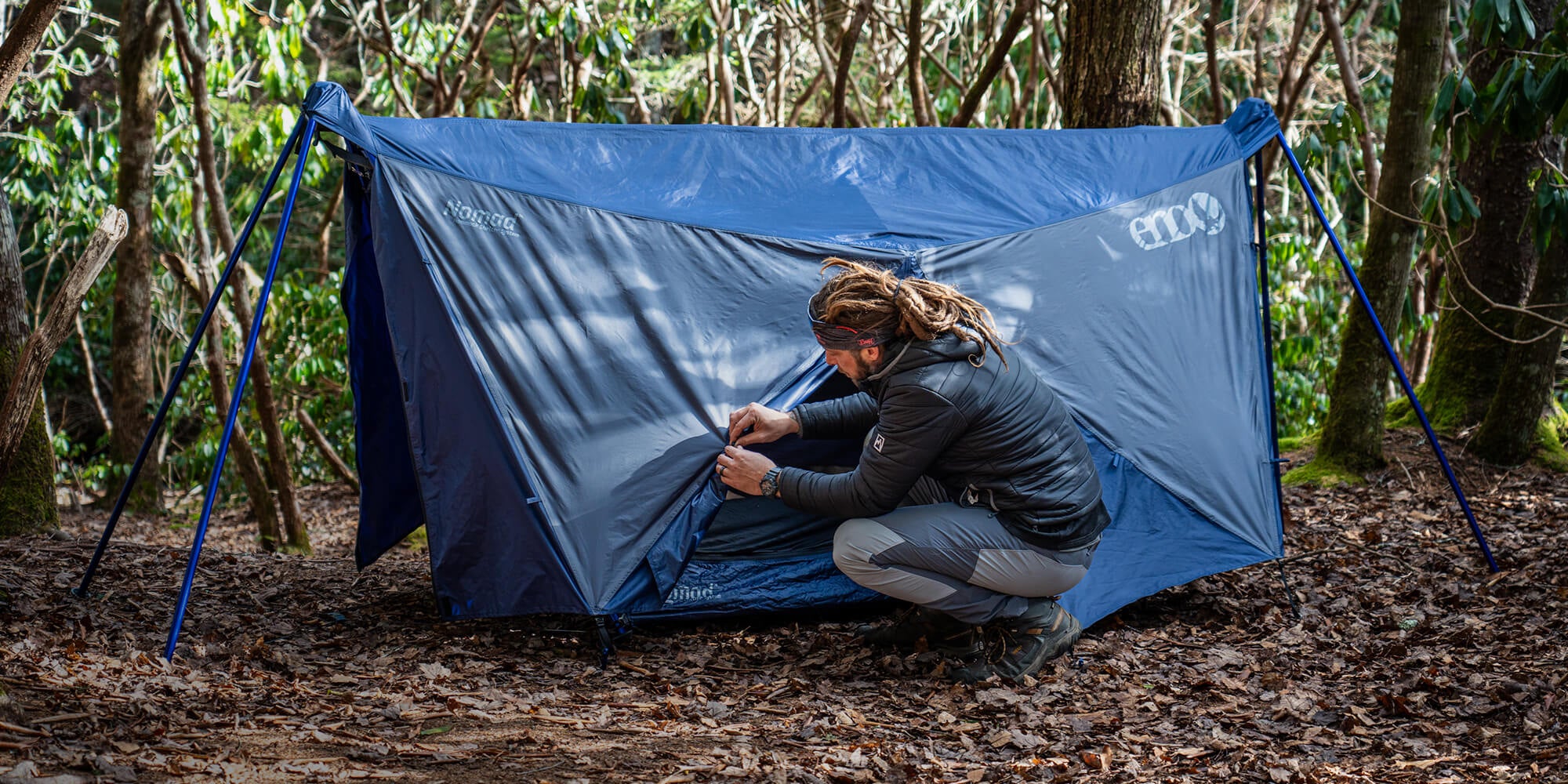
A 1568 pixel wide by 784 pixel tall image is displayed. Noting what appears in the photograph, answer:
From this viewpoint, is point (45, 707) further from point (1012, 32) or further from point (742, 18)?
point (742, 18)

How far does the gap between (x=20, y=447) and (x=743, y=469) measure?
9.48ft

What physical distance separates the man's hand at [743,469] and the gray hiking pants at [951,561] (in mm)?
276

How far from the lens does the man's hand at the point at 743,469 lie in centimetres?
333

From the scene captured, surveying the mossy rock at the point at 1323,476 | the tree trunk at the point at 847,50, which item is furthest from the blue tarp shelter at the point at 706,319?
the tree trunk at the point at 847,50

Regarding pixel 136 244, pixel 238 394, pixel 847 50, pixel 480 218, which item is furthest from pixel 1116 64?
pixel 136 244

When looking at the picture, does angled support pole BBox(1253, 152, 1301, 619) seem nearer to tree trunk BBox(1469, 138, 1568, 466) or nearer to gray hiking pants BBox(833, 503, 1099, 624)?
gray hiking pants BBox(833, 503, 1099, 624)

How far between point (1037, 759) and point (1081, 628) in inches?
35.9

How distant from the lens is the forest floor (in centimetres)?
254

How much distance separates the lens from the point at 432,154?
3.41m

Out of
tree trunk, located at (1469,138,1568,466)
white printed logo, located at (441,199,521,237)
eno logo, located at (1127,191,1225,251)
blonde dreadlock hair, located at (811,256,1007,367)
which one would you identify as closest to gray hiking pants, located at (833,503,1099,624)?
blonde dreadlock hair, located at (811,256,1007,367)

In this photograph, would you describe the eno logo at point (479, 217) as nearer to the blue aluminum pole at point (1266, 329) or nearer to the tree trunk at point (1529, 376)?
the blue aluminum pole at point (1266, 329)

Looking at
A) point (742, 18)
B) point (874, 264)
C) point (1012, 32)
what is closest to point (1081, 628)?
point (874, 264)

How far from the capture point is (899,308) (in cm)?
313

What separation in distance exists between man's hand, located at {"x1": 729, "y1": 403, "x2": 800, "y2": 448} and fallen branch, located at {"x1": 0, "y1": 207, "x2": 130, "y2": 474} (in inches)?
66.0
